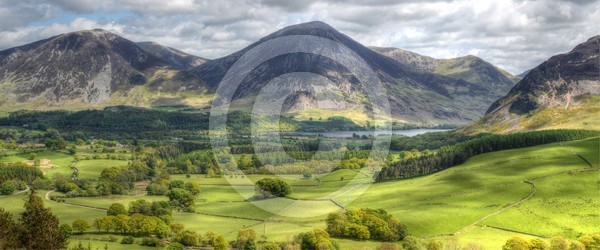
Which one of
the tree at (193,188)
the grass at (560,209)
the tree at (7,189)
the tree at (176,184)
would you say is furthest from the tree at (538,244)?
the tree at (7,189)

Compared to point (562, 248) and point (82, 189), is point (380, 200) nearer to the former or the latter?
point (562, 248)

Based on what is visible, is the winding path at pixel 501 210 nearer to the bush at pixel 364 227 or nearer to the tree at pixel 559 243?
the bush at pixel 364 227

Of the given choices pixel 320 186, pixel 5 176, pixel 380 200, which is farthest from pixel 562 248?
pixel 5 176

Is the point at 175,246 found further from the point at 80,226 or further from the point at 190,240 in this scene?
the point at 80,226

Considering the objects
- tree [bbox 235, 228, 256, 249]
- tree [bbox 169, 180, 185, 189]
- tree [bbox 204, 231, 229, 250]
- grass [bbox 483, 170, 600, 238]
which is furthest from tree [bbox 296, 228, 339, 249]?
tree [bbox 169, 180, 185, 189]

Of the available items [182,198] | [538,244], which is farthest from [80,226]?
[538,244]

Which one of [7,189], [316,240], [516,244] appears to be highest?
[7,189]

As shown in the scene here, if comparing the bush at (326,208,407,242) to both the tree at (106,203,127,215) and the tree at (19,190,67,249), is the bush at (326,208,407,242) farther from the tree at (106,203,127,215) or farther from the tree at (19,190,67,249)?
the tree at (19,190,67,249)
